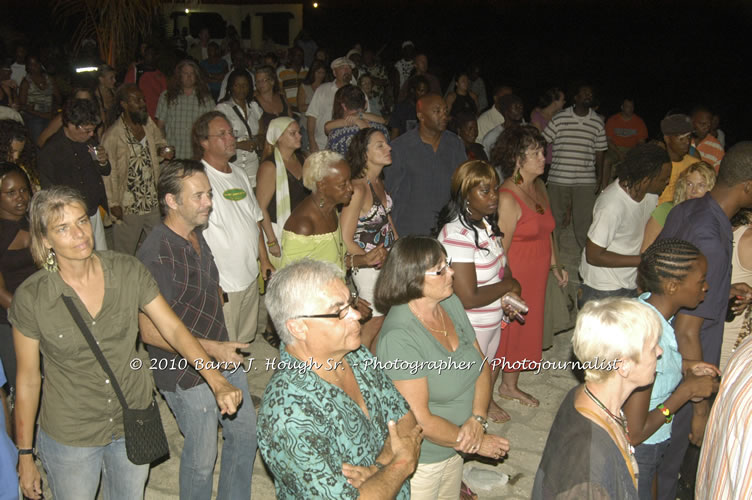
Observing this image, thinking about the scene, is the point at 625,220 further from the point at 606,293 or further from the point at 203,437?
the point at 203,437

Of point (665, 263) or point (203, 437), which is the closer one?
point (665, 263)

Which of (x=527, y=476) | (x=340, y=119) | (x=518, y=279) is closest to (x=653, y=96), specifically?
(x=340, y=119)

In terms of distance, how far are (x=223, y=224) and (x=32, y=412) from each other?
1.87 metres

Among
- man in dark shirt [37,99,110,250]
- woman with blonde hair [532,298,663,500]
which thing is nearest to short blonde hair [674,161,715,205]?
woman with blonde hair [532,298,663,500]

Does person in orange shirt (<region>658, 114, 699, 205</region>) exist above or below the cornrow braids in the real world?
above

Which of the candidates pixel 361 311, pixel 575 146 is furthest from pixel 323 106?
pixel 361 311

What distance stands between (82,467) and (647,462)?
8.77 feet

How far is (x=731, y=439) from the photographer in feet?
8.25

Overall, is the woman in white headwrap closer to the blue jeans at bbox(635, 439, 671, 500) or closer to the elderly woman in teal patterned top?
the elderly woman in teal patterned top

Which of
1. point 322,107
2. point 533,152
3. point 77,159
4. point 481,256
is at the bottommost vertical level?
point 481,256

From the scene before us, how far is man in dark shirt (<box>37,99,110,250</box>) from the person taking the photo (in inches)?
214

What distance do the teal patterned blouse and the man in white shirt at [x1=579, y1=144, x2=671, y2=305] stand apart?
9.47ft

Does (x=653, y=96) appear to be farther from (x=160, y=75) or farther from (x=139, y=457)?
(x=139, y=457)

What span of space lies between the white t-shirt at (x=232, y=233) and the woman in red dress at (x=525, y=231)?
5.91 feet
